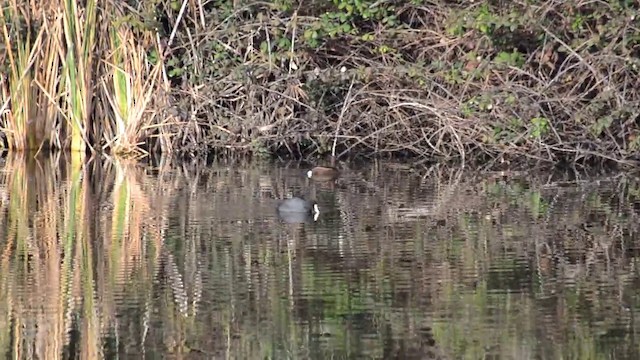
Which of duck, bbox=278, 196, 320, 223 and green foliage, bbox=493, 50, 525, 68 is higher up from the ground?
green foliage, bbox=493, 50, 525, 68

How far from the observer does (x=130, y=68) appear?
38.3ft

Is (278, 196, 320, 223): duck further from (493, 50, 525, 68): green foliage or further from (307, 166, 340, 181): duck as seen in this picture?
(493, 50, 525, 68): green foliage

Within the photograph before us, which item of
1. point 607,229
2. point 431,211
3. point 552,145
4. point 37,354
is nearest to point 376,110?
point 552,145

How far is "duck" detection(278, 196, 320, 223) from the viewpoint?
773cm

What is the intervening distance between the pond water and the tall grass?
213cm

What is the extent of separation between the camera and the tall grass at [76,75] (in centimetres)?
1163

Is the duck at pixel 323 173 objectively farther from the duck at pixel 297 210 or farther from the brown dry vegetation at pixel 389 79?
the duck at pixel 297 210

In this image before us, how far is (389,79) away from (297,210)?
10.9 feet

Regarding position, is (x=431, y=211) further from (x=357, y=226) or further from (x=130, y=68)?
(x=130, y=68)

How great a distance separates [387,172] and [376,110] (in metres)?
0.91

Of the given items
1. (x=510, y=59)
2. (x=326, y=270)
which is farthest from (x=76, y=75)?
(x=326, y=270)

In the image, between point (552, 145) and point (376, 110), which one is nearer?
point (552, 145)

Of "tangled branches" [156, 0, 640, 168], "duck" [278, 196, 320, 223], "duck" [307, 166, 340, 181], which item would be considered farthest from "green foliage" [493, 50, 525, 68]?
"duck" [278, 196, 320, 223]

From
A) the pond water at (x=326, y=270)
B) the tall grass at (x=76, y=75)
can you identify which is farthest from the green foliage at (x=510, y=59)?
the tall grass at (x=76, y=75)
